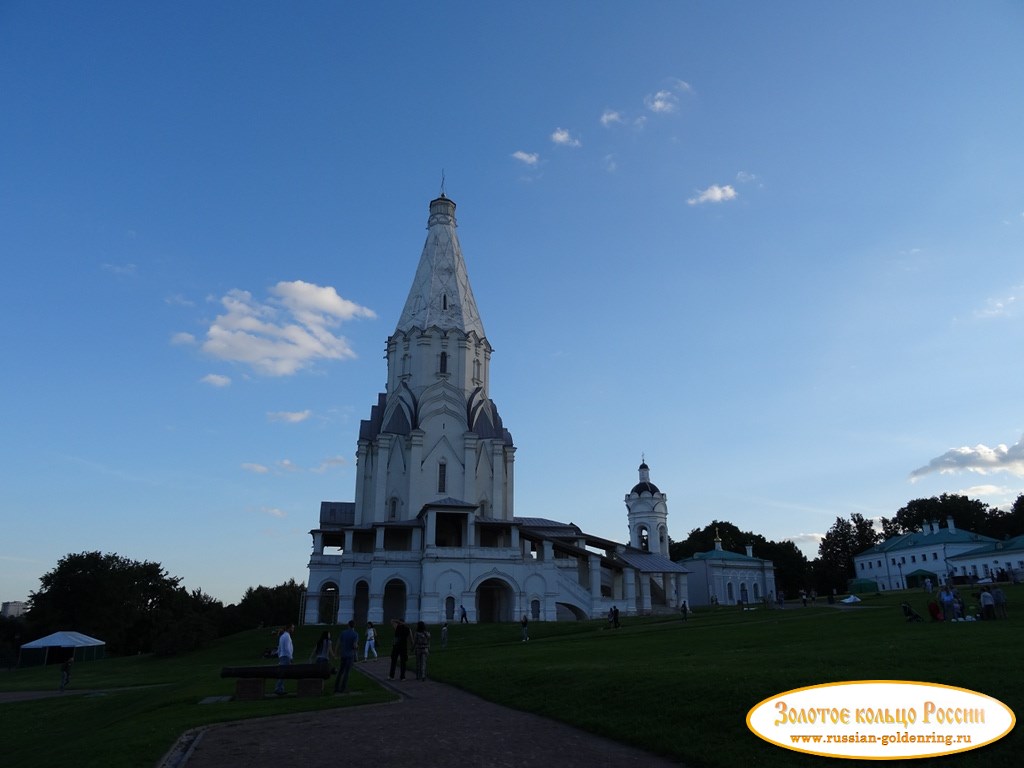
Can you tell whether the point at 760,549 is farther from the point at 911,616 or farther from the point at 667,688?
the point at 667,688

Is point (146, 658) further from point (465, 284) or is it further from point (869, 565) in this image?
point (869, 565)

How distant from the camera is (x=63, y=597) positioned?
5834 cm

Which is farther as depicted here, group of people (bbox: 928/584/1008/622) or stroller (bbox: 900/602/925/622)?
stroller (bbox: 900/602/925/622)

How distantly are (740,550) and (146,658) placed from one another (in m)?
72.9

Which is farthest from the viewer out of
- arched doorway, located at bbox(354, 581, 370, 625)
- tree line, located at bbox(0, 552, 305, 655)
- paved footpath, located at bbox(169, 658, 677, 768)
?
tree line, located at bbox(0, 552, 305, 655)

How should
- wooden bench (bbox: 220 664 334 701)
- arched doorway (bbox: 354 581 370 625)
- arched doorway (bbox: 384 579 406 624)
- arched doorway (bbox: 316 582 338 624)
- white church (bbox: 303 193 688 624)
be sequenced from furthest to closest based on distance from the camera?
1. arched doorway (bbox: 354 581 370 625)
2. arched doorway (bbox: 316 582 338 624)
3. arched doorway (bbox: 384 579 406 624)
4. white church (bbox: 303 193 688 624)
5. wooden bench (bbox: 220 664 334 701)

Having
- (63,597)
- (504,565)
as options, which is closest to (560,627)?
(504,565)

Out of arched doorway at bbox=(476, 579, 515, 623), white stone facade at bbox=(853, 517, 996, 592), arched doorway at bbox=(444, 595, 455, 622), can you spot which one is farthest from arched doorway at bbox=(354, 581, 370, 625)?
white stone facade at bbox=(853, 517, 996, 592)

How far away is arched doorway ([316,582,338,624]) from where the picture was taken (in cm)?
5138

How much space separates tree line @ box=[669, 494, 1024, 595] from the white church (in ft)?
99.7

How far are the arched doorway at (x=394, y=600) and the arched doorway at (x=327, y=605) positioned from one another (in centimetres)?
365

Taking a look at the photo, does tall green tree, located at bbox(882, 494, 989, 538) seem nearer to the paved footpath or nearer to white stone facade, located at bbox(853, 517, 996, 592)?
white stone facade, located at bbox(853, 517, 996, 592)

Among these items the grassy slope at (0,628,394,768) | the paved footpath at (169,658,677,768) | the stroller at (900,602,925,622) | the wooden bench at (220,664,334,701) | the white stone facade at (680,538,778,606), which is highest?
the white stone facade at (680,538,778,606)

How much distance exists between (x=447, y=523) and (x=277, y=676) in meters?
37.6
